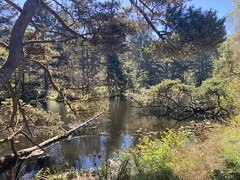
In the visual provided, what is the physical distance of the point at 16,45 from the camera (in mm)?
5242

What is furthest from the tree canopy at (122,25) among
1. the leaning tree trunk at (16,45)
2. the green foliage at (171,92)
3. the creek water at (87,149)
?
the green foliage at (171,92)

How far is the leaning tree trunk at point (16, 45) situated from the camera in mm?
5073

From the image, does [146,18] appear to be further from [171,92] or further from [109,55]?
[171,92]

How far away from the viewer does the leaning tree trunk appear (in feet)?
16.6

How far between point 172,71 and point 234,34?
119 ft

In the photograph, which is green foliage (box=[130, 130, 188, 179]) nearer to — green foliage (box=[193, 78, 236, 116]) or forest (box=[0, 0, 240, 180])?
forest (box=[0, 0, 240, 180])

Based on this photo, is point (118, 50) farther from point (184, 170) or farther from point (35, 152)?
point (35, 152)

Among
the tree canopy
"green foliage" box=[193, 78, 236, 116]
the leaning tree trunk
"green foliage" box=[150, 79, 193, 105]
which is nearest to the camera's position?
the leaning tree trunk

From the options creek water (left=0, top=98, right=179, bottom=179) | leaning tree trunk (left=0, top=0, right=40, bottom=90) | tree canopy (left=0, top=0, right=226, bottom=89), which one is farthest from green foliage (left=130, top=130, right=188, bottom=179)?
leaning tree trunk (left=0, top=0, right=40, bottom=90)

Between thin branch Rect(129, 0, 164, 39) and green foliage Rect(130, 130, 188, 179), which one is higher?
thin branch Rect(129, 0, 164, 39)

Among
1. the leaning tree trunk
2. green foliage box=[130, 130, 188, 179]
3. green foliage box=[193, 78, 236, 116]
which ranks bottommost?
green foliage box=[130, 130, 188, 179]

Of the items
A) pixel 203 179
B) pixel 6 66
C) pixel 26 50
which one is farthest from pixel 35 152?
pixel 203 179

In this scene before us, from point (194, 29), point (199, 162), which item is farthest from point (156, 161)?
point (194, 29)

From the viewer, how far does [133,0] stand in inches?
269
